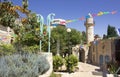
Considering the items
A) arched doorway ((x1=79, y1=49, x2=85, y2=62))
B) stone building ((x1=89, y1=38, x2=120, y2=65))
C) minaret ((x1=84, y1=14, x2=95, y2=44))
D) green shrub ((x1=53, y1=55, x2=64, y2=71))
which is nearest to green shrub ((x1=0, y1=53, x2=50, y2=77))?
green shrub ((x1=53, y1=55, x2=64, y2=71))

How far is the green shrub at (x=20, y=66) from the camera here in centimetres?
921

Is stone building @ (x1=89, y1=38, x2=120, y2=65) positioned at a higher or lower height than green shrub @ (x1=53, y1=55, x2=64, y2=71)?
higher

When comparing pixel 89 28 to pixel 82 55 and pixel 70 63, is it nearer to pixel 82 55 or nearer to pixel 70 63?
pixel 82 55

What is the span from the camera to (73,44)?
156 ft

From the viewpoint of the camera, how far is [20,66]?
998 centimetres

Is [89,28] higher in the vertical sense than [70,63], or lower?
higher

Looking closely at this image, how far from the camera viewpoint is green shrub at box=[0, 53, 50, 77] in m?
9.21

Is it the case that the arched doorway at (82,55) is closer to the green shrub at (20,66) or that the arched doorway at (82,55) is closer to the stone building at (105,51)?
the stone building at (105,51)

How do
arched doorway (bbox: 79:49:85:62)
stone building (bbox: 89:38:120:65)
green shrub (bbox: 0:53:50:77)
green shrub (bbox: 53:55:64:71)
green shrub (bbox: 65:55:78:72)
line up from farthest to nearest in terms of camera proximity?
arched doorway (bbox: 79:49:85:62)
stone building (bbox: 89:38:120:65)
green shrub (bbox: 65:55:78:72)
green shrub (bbox: 53:55:64:71)
green shrub (bbox: 0:53:50:77)

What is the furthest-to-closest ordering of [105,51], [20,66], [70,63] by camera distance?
[105,51] → [70,63] → [20,66]

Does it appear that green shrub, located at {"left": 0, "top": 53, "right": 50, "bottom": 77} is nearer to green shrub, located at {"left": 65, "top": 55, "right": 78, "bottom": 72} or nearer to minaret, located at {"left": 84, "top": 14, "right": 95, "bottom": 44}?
green shrub, located at {"left": 65, "top": 55, "right": 78, "bottom": 72}

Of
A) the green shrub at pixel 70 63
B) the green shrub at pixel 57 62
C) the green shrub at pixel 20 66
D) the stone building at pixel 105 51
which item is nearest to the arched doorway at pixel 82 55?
the stone building at pixel 105 51

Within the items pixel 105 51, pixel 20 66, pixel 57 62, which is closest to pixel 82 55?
pixel 105 51

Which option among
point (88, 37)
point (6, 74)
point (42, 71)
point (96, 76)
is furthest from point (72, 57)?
point (88, 37)
